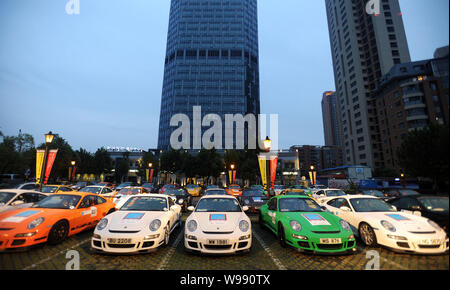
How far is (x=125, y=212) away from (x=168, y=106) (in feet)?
271

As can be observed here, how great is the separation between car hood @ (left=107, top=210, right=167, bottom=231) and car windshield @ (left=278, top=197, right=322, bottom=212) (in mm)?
3956

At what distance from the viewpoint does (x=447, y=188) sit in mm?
2531

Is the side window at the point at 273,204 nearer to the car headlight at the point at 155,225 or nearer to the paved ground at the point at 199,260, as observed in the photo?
the paved ground at the point at 199,260

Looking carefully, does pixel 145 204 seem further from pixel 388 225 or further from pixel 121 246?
pixel 388 225

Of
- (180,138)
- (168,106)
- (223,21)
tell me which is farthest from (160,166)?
(223,21)

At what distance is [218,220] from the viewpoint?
5.00 meters

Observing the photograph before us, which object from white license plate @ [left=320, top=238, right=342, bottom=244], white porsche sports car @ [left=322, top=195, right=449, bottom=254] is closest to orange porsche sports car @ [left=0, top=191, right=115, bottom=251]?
white license plate @ [left=320, top=238, right=342, bottom=244]

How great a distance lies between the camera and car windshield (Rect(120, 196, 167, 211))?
5887 millimetres

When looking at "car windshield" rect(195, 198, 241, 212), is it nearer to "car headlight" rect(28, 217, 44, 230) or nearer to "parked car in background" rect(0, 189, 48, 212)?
"car headlight" rect(28, 217, 44, 230)

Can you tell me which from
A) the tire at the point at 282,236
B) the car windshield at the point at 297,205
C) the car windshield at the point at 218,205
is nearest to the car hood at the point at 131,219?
the car windshield at the point at 218,205

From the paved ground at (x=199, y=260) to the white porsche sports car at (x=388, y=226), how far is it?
0.26 meters

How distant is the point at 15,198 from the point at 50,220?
11.0 ft

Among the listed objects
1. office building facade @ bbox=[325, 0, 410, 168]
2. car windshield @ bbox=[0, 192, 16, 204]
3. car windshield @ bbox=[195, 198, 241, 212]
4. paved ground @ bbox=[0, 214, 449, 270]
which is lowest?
paved ground @ bbox=[0, 214, 449, 270]

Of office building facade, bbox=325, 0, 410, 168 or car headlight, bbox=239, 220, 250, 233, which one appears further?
office building facade, bbox=325, 0, 410, 168
